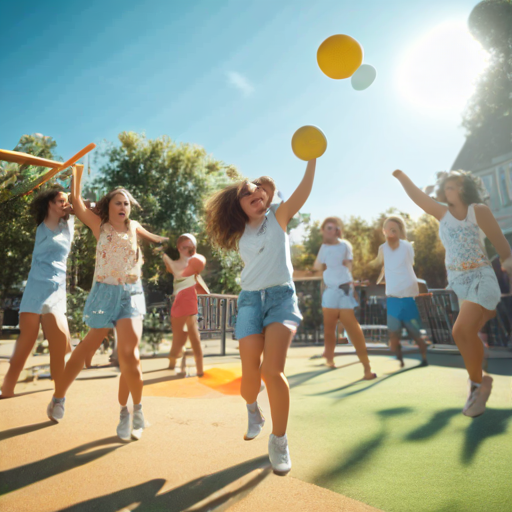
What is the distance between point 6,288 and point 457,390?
12.6 feet

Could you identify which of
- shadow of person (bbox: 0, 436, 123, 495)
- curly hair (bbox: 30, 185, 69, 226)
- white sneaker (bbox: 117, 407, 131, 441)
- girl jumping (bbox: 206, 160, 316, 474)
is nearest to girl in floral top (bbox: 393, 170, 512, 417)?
girl jumping (bbox: 206, 160, 316, 474)

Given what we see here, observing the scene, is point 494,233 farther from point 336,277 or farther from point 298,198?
point 336,277

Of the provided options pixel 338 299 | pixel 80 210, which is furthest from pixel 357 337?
pixel 80 210

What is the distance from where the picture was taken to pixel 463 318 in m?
2.57

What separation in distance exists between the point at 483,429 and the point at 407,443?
50 cm

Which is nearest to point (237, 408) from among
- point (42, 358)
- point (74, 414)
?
point (74, 414)

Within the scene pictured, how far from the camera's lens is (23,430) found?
8.71ft

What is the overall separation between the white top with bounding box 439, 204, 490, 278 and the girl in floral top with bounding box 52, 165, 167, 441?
2.05 m

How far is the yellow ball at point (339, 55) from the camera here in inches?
94.3

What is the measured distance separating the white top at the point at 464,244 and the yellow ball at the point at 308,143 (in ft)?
3.45

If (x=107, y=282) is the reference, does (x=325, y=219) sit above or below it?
above

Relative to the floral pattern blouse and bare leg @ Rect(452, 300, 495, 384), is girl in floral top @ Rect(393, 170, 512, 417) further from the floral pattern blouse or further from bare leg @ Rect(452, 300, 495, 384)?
the floral pattern blouse

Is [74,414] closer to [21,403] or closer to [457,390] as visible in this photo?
[21,403]

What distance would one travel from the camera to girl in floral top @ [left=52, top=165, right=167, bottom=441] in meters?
2.61
